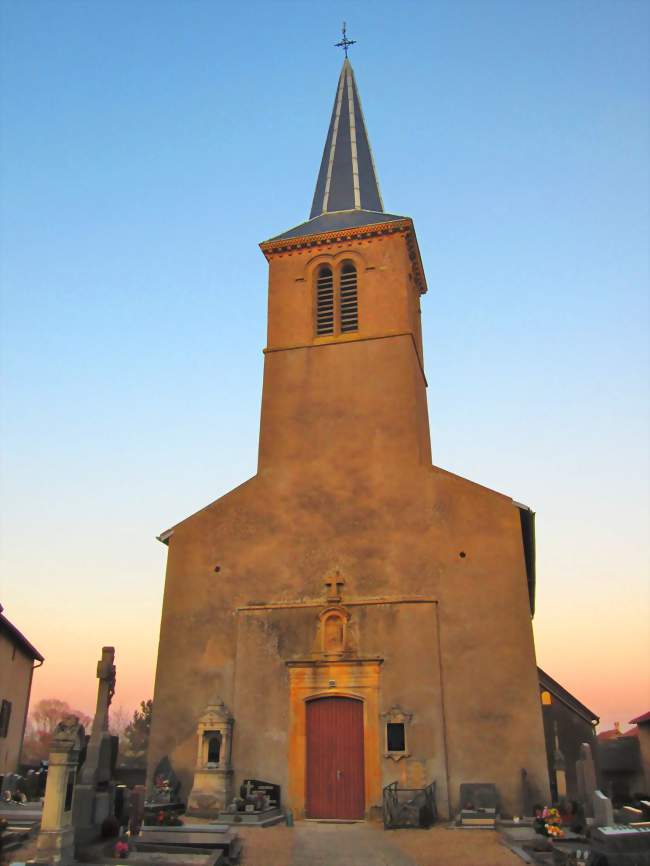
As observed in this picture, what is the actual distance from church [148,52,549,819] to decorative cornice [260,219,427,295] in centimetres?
144

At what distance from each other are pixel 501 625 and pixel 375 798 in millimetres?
4555

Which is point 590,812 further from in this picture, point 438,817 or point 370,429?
point 370,429

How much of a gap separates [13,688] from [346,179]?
863 inches

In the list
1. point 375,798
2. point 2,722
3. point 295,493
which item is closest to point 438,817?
point 375,798

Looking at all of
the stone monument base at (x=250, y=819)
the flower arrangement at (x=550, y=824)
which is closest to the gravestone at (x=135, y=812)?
the stone monument base at (x=250, y=819)

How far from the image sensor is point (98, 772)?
12195 millimetres

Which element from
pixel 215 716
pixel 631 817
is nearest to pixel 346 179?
pixel 215 716

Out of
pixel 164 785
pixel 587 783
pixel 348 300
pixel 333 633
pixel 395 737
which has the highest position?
pixel 348 300

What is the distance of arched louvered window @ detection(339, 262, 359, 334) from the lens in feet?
67.0

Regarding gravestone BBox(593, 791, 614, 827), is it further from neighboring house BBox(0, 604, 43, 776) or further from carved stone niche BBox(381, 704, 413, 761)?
neighboring house BBox(0, 604, 43, 776)

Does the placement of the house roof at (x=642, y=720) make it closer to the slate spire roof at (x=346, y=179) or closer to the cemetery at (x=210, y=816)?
the cemetery at (x=210, y=816)

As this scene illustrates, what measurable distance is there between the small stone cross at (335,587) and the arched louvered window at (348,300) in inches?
294

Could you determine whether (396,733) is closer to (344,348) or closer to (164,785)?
(164,785)

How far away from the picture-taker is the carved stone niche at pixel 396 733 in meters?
14.7
